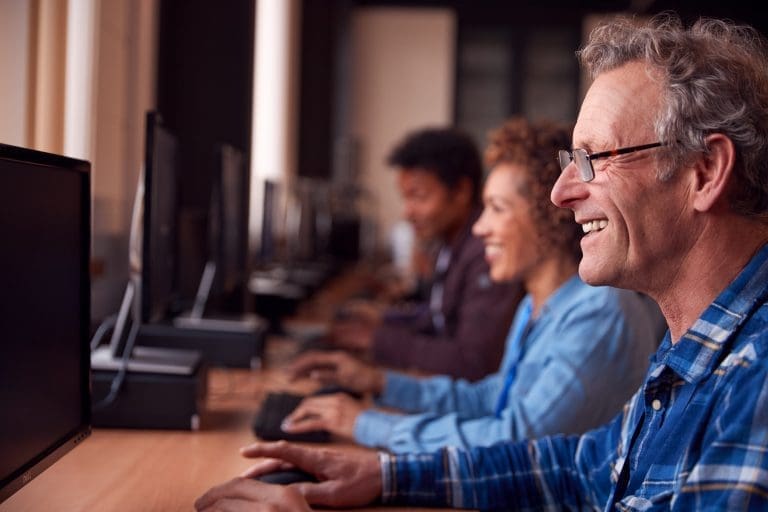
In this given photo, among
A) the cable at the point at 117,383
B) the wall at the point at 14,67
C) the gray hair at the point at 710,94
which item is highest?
the wall at the point at 14,67

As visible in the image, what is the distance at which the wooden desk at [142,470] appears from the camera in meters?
1.44

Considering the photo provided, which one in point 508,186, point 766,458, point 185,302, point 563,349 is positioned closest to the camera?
point 766,458

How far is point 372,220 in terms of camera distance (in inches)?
399

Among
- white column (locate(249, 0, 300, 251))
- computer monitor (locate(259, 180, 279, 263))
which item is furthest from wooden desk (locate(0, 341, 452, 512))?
white column (locate(249, 0, 300, 251))

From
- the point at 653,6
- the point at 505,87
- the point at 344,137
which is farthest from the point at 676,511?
the point at 505,87

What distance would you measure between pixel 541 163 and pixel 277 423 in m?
0.86

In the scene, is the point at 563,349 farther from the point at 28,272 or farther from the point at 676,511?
the point at 28,272

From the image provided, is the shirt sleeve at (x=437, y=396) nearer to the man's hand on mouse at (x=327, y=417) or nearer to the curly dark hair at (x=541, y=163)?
the man's hand on mouse at (x=327, y=417)

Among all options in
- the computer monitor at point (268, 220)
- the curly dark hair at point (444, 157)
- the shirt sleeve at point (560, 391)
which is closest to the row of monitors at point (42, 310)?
the shirt sleeve at point (560, 391)

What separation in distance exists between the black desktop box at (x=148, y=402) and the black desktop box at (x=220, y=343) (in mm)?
657

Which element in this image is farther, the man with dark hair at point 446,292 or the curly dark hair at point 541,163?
the man with dark hair at point 446,292

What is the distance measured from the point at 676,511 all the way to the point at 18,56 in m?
1.95

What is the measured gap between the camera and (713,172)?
126cm

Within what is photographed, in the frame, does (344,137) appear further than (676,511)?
Yes
